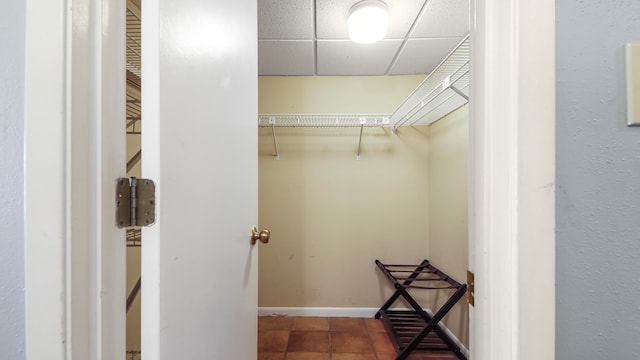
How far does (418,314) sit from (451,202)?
972 millimetres

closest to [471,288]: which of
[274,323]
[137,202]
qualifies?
[137,202]

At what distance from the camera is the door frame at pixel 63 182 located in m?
0.37

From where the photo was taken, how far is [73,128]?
376 mm

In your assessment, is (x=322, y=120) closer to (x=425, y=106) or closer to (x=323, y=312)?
(x=425, y=106)

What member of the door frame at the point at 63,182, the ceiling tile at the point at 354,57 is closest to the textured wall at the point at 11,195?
the door frame at the point at 63,182

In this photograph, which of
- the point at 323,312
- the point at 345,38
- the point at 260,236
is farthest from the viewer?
the point at 323,312

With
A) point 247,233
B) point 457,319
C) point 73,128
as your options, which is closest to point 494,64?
point 73,128

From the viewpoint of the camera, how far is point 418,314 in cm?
197

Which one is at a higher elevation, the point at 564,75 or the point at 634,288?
the point at 564,75

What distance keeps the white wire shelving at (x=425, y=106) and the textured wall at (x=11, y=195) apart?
131cm

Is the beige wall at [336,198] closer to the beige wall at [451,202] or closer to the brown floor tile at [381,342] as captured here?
the beige wall at [451,202]

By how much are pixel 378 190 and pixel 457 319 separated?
3.46ft

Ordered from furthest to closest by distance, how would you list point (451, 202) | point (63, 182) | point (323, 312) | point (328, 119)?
point (323, 312) → point (328, 119) → point (451, 202) → point (63, 182)

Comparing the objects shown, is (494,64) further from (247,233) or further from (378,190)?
(378,190)
